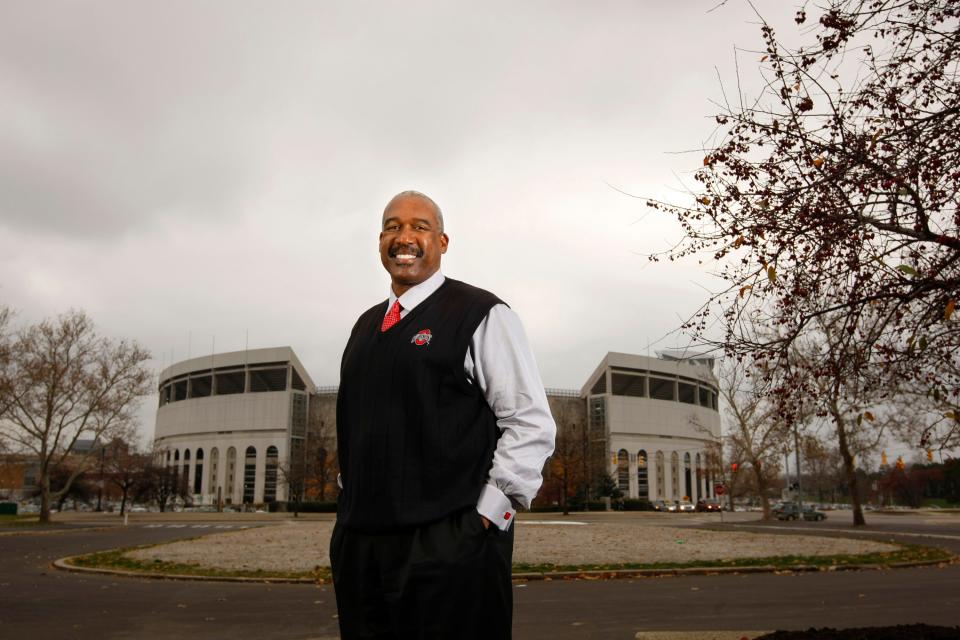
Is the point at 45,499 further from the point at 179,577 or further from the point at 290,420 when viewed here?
the point at 290,420

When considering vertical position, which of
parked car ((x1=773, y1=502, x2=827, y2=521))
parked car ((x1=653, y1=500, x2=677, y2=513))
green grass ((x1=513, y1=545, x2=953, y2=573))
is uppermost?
green grass ((x1=513, y1=545, x2=953, y2=573))

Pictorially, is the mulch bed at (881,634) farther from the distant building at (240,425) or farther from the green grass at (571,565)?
the distant building at (240,425)

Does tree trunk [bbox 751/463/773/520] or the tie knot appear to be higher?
the tie knot

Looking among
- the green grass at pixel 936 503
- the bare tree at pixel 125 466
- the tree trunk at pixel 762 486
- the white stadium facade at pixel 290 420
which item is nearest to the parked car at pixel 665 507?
the white stadium facade at pixel 290 420

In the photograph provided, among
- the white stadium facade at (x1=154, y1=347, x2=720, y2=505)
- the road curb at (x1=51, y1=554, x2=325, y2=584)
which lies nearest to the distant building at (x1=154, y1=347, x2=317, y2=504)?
the white stadium facade at (x1=154, y1=347, x2=720, y2=505)

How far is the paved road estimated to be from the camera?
25.0 ft

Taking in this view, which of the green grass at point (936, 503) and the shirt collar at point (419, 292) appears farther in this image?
the green grass at point (936, 503)

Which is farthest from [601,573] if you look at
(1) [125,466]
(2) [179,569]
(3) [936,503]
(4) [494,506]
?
(3) [936,503]

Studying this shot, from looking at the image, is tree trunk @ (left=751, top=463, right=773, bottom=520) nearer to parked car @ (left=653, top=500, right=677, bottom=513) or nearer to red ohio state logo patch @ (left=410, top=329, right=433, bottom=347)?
parked car @ (left=653, top=500, right=677, bottom=513)

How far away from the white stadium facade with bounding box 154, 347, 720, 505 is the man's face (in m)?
87.4

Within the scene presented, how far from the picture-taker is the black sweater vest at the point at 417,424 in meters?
2.49

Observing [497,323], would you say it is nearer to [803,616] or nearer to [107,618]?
[803,616]

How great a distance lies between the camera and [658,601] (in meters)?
9.52

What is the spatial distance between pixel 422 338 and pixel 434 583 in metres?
0.82
